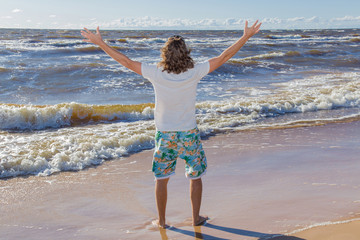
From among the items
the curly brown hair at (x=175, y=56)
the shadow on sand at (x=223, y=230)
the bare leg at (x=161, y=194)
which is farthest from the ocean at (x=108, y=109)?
the curly brown hair at (x=175, y=56)

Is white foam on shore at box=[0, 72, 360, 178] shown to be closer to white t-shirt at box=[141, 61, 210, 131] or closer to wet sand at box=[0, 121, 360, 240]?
wet sand at box=[0, 121, 360, 240]

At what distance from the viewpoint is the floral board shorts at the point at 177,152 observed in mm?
3166

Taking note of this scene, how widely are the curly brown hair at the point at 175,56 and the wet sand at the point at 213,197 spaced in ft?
4.92

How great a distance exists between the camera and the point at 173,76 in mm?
3031

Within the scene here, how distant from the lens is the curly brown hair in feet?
9.64

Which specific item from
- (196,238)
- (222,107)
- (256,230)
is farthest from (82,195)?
(222,107)

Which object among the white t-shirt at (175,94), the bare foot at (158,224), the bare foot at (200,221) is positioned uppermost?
the white t-shirt at (175,94)

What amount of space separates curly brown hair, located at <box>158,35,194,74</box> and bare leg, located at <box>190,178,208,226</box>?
1.05 metres

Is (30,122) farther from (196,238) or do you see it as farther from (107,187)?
(196,238)

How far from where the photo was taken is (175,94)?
122 inches

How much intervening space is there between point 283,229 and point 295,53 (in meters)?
26.3

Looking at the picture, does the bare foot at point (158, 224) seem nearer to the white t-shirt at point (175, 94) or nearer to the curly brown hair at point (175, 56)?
the white t-shirt at point (175, 94)

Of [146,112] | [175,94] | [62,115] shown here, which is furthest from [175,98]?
[62,115]

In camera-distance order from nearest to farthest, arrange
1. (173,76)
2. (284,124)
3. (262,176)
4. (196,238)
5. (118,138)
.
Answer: (173,76) < (196,238) < (262,176) < (118,138) < (284,124)
